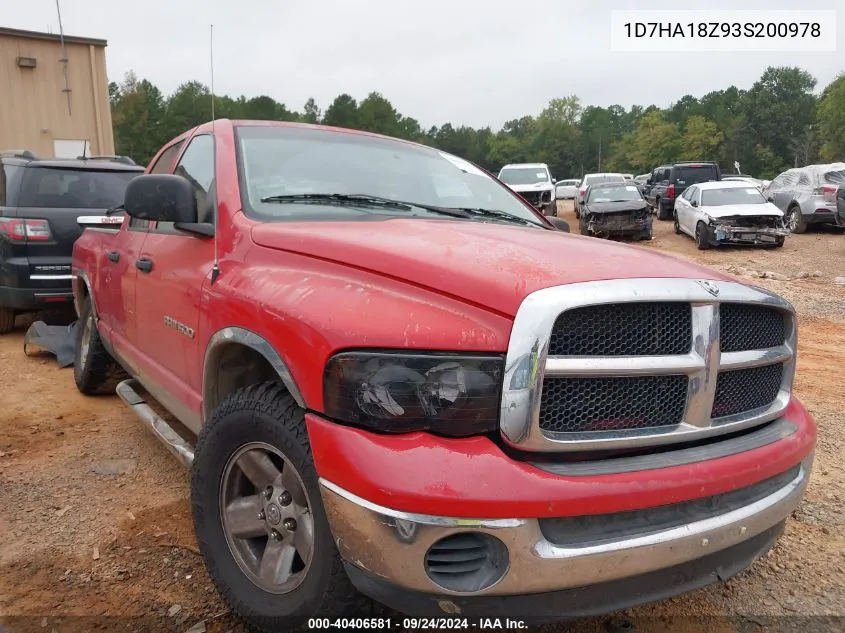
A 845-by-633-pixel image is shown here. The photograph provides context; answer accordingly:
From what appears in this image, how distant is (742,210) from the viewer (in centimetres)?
1379

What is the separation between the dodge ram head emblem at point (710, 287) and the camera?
1820 millimetres

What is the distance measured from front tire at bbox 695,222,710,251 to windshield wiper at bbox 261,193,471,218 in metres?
12.6

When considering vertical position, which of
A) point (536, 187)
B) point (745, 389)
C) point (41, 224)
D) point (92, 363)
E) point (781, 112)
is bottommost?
point (92, 363)

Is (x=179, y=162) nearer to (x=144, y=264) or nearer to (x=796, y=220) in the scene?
(x=144, y=264)

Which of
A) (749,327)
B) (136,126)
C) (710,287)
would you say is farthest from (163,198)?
(136,126)

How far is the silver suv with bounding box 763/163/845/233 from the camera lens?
15414 millimetres

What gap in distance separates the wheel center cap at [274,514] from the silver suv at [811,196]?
16961 millimetres

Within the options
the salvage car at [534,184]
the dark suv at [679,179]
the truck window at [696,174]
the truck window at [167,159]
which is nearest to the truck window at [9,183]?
the truck window at [167,159]

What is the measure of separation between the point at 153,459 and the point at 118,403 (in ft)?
3.95

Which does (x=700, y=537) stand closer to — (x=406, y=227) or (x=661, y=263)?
(x=661, y=263)

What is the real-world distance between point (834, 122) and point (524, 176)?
2092 inches

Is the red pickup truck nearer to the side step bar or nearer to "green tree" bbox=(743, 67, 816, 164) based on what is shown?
the side step bar

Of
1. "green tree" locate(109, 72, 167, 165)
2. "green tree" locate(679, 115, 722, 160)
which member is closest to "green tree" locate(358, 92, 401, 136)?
"green tree" locate(109, 72, 167, 165)

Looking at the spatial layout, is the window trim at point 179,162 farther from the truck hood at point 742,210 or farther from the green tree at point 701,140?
the green tree at point 701,140
